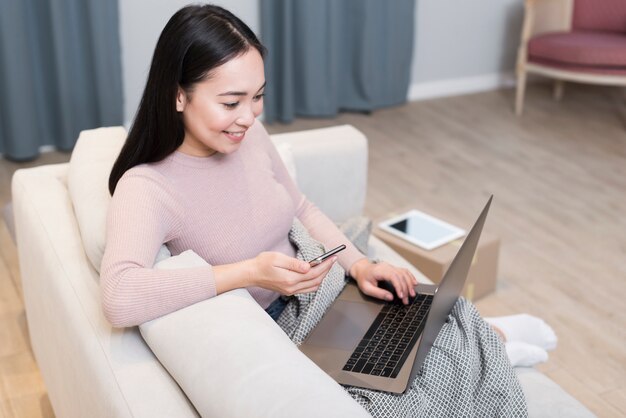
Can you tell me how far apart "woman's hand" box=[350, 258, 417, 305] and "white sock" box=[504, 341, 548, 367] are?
0.26 meters

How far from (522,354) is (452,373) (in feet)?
1.22

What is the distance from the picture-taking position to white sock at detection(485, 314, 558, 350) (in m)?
2.05

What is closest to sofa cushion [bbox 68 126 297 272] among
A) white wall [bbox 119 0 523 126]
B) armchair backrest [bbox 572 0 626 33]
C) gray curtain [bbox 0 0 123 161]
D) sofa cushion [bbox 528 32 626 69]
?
gray curtain [bbox 0 0 123 161]

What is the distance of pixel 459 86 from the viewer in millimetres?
4883

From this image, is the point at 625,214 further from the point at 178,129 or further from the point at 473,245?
the point at 178,129

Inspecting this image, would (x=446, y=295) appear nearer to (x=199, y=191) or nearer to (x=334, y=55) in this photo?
(x=199, y=191)

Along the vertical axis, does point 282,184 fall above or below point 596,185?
above

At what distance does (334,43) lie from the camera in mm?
4266

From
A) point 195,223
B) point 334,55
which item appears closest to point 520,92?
point 334,55

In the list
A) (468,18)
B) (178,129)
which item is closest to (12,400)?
(178,129)

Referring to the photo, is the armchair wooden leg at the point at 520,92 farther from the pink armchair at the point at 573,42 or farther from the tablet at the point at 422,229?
the tablet at the point at 422,229

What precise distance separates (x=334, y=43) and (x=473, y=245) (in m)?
2.84

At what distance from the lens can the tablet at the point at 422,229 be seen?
2521 mm

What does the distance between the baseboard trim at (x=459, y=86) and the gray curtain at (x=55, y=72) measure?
5.85 feet
